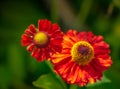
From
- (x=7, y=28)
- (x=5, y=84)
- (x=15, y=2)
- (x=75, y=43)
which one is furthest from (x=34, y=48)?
(x=15, y=2)

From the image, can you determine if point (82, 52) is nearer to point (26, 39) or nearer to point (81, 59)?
point (81, 59)

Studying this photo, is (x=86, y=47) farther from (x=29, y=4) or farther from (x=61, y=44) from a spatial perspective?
(x=29, y=4)

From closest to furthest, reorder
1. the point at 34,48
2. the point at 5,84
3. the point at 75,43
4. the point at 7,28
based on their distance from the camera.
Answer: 1. the point at 34,48
2. the point at 75,43
3. the point at 5,84
4. the point at 7,28

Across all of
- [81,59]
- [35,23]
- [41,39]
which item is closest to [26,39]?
[41,39]

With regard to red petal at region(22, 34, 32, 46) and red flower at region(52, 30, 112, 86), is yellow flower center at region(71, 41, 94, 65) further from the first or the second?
red petal at region(22, 34, 32, 46)

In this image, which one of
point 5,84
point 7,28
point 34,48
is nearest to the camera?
point 34,48

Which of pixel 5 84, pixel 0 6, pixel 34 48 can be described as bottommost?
pixel 5 84

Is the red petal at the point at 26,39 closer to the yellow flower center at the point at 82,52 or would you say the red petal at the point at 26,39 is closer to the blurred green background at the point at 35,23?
the yellow flower center at the point at 82,52
